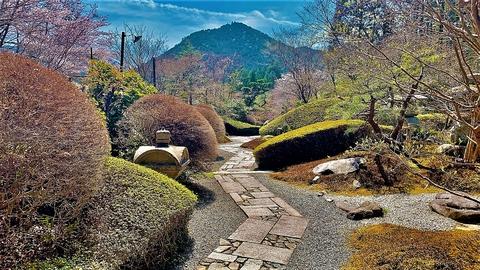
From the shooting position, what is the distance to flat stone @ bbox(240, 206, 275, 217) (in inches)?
198

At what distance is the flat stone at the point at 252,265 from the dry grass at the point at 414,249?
0.84 metres

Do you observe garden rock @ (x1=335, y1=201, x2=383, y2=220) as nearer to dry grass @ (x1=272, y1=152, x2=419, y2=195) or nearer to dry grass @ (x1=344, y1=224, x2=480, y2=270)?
dry grass @ (x1=344, y1=224, x2=480, y2=270)

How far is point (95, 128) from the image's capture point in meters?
3.28

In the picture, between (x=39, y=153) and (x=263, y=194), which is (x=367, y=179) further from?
(x=39, y=153)

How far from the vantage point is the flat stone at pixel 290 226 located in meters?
4.32

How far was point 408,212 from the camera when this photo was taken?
4.94 m

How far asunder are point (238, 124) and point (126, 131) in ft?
45.4

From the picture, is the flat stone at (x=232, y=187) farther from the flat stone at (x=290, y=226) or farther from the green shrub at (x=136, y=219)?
the green shrub at (x=136, y=219)

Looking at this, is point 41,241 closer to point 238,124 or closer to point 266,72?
point 238,124

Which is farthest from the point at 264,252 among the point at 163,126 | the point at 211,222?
the point at 163,126

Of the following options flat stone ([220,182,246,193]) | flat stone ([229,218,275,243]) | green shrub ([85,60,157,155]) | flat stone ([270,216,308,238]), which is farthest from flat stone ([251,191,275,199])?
green shrub ([85,60,157,155])

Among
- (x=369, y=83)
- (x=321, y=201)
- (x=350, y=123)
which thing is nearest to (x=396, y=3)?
(x=321, y=201)

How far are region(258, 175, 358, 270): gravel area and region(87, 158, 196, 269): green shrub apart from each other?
1227 mm

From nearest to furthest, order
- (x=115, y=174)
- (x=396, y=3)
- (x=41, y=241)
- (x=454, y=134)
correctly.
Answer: (x=41, y=241) < (x=396, y=3) < (x=115, y=174) < (x=454, y=134)
